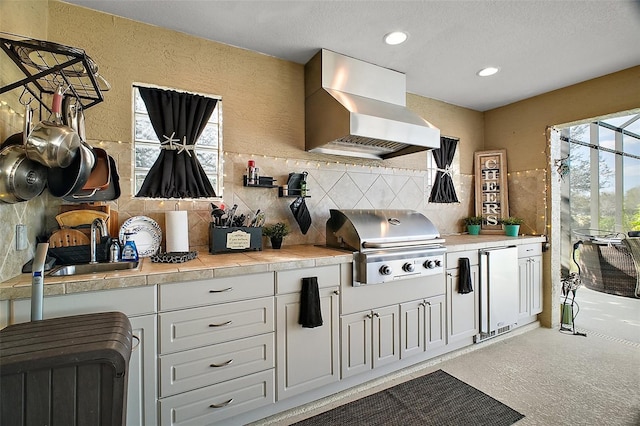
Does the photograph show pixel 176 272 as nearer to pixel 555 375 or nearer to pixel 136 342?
pixel 136 342

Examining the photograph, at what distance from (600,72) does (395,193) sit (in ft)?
7.17

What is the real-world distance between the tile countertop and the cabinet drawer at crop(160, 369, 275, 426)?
1.98ft

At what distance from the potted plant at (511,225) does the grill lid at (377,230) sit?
4.75 ft

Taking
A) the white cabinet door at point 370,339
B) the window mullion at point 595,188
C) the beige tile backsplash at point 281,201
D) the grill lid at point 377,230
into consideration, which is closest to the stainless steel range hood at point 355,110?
the beige tile backsplash at point 281,201

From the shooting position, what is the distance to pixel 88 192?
5.62 ft

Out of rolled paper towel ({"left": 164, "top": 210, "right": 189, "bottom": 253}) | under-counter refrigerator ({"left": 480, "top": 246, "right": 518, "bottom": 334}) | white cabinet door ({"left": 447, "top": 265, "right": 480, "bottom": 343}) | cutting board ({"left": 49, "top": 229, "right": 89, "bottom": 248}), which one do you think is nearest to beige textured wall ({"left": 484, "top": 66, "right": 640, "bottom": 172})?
under-counter refrigerator ({"left": 480, "top": 246, "right": 518, "bottom": 334})

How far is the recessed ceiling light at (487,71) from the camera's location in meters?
2.71

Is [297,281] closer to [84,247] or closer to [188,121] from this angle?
[84,247]

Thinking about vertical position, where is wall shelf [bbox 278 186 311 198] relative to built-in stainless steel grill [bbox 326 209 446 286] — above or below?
above

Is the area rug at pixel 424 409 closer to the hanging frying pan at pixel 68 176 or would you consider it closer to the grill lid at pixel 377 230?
the grill lid at pixel 377 230

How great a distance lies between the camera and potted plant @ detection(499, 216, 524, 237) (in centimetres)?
329

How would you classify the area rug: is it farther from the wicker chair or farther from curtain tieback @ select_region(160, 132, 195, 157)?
the wicker chair

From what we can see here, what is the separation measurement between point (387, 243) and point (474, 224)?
1.96m

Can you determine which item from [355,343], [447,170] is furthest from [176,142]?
[447,170]
